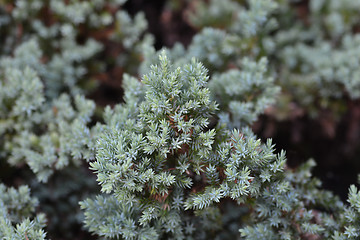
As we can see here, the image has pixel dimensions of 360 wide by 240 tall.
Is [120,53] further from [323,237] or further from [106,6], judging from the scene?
[323,237]

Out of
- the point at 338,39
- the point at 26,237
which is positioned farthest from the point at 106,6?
the point at 338,39

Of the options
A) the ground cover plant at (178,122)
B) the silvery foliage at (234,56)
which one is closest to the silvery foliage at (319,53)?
the ground cover plant at (178,122)

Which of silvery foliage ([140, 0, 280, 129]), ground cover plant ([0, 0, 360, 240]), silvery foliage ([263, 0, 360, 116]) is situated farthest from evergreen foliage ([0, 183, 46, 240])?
silvery foliage ([263, 0, 360, 116])

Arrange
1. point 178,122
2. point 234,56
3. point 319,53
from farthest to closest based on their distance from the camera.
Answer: point 319,53 → point 234,56 → point 178,122

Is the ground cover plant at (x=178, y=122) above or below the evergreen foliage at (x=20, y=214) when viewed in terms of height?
above

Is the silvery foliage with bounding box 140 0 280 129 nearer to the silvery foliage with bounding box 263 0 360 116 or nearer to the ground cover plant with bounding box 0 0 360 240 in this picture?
the ground cover plant with bounding box 0 0 360 240

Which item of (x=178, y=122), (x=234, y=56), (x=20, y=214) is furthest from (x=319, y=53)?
(x=20, y=214)

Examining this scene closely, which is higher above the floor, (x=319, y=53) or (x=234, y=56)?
(x=319, y=53)

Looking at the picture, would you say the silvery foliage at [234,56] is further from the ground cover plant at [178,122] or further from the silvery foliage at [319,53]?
the silvery foliage at [319,53]

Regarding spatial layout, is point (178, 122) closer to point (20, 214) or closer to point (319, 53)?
point (20, 214)
